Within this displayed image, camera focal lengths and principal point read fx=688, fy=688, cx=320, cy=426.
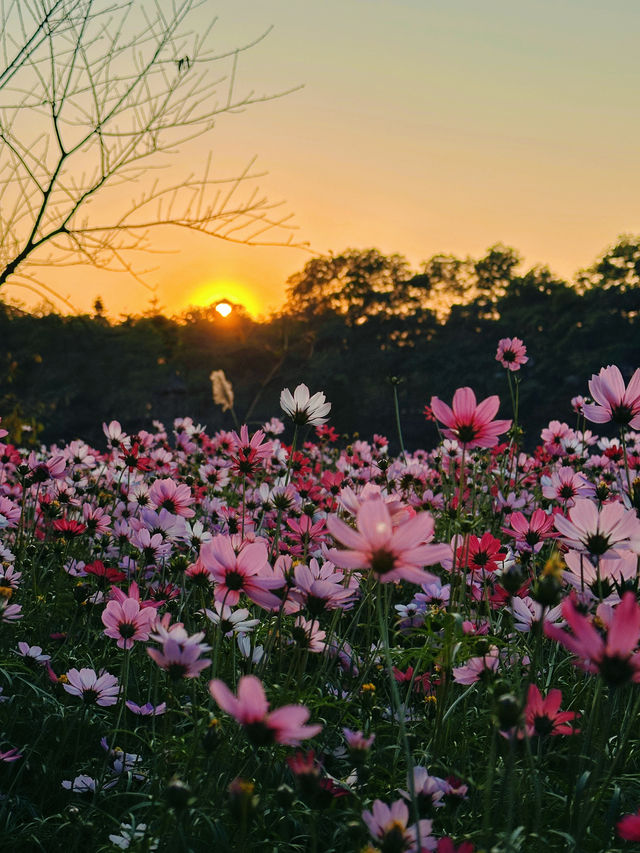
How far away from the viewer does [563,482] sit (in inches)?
81.4

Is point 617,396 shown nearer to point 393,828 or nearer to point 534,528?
point 534,528

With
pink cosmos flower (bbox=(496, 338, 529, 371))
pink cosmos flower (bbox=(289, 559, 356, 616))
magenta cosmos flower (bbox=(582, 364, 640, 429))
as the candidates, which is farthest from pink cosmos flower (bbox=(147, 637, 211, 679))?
pink cosmos flower (bbox=(496, 338, 529, 371))

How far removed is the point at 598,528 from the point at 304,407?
2.36 ft

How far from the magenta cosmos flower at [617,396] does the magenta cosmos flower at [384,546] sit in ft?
2.06

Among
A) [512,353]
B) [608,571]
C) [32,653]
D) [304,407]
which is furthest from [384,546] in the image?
[512,353]

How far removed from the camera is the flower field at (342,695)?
831 mm

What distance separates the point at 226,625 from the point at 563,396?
1306 centimetres

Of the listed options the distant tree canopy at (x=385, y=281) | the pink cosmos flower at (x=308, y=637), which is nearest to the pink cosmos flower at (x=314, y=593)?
the pink cosmos flower at (x=308, y=637)

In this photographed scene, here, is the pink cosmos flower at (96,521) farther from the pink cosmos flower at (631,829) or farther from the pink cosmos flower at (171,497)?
the pink cosmos flower at (631,829)

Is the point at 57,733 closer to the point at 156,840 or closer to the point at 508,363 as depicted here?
the point at 156,840

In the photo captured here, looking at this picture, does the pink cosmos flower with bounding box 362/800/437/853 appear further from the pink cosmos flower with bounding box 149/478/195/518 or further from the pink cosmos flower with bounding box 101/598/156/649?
the pink cosmos flower with bounding box 149/478/195/518

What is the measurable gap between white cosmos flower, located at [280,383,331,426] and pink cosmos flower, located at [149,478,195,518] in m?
0.46

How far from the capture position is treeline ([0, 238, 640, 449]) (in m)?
14.2

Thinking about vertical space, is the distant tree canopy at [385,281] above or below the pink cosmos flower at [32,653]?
above
